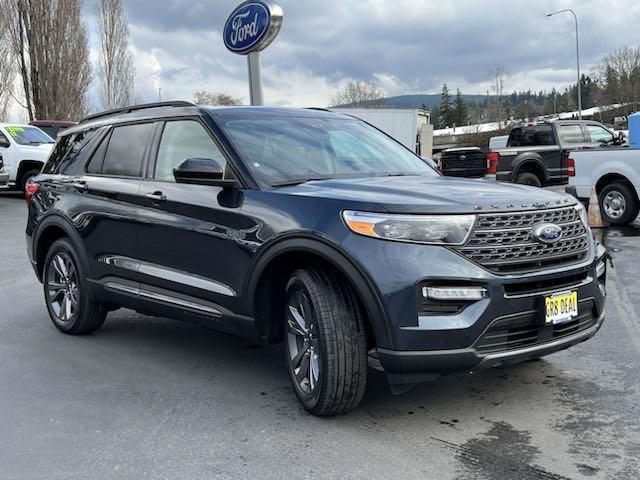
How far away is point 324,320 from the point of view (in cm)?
367

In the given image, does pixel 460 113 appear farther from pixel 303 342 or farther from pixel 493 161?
pixel 303 342

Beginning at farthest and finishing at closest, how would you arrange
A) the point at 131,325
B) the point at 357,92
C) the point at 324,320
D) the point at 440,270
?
the point at 357,92
the point at 131,325
the point at 324,320
the point at 440,270

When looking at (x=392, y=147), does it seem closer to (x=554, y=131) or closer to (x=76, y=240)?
(x=76, y=240)

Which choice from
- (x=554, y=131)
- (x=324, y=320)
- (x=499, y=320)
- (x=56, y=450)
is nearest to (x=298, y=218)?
(x=324, y=320)

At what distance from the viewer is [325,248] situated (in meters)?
3.67

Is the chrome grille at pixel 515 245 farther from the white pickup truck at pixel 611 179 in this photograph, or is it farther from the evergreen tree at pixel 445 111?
the evergreen tree at pixel 445 111

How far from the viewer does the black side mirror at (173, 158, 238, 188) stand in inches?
166

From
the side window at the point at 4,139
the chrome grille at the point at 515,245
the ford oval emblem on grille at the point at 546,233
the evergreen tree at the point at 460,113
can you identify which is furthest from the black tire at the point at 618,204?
the evergreen tree at the point at 460,113

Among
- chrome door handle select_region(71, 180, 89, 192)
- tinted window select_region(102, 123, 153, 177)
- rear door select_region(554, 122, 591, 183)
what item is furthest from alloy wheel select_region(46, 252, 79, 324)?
rear door select_region(554, 122, 591, 183)

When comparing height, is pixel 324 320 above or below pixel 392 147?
below

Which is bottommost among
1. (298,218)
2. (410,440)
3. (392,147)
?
(410,440)

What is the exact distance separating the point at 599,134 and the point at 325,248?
15.8m

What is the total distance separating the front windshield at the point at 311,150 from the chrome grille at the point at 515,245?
1.21 metres

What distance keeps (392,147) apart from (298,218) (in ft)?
5.60
